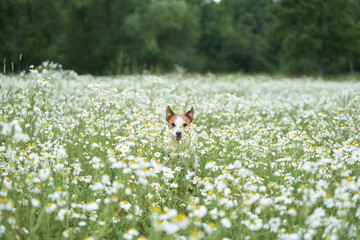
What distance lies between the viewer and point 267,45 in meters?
47.2

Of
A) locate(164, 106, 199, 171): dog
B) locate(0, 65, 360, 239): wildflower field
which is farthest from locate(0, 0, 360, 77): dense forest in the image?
locate(0, 65, 360, 239): wildflower field

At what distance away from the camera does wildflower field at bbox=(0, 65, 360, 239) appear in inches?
97.1

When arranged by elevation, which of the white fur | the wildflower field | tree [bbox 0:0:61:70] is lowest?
the wildflower field

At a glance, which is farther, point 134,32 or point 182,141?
point 134,32

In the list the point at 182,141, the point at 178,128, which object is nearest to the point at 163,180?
the point at 182,141

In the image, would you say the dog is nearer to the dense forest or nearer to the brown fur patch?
the brown fur patch

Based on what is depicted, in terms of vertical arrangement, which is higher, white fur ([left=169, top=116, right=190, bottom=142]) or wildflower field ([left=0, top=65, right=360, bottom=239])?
white fur ([left=169, top=116, right=190, bottom=142])

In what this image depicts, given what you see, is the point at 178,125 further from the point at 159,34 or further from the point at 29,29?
the point at 159,34

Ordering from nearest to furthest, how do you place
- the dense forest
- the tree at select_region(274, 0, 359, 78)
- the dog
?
the dog < the dense forest < the tree at select_region(274, 0, 359, 78)

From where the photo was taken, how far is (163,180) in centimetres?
362

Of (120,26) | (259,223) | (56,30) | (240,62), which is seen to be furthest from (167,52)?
(259,223)

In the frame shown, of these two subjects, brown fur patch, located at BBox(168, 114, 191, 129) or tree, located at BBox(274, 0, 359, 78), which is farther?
tree, located at BBox(274, 0, 359, 78)

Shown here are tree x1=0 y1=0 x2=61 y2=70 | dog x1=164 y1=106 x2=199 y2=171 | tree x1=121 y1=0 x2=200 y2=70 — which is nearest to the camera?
dog x1=164 y1=106 x2=199 y2=171

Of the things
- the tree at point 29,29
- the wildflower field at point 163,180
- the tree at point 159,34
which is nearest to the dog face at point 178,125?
the wildflower field at point 163,180
